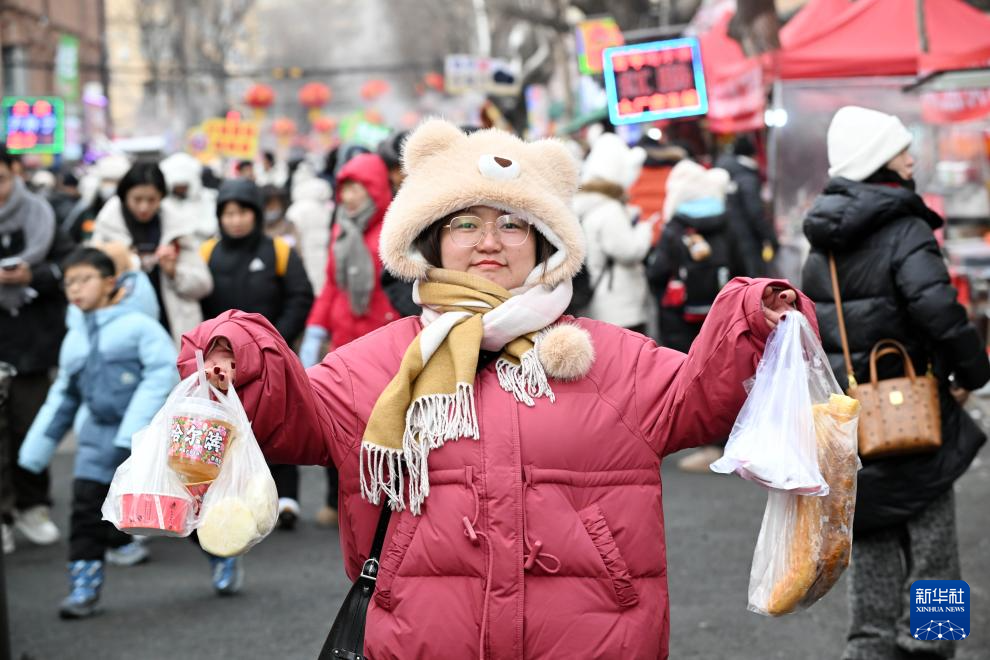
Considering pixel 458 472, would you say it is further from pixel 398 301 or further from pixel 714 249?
pixel 714 249

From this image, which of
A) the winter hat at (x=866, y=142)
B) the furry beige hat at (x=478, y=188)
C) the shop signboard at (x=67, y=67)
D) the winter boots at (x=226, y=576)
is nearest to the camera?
the furry beige hat at (x=478, y=188)

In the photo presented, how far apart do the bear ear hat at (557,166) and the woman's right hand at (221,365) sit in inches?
37.3

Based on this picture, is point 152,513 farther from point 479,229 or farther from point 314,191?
point 314,191

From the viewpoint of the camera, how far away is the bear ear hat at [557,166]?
3.55 metres

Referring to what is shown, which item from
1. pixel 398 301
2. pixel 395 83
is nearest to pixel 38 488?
pixel 398 301

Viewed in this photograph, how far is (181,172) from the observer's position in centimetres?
1002

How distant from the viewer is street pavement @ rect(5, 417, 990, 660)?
605 cm

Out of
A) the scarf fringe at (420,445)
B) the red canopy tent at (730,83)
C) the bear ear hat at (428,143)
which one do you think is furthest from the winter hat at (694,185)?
the scarf fringe at (420,445)

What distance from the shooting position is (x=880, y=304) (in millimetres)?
4996

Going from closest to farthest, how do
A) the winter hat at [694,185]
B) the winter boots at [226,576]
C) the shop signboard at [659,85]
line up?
1. the winter boots at [226,576]
2. the winter hat at [694,185]
3. the shop signboard at [659,85]

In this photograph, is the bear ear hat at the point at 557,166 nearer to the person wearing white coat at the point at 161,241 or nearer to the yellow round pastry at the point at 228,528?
the yellow round pastry at the point at 228,528

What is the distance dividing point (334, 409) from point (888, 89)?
9240 millimetres

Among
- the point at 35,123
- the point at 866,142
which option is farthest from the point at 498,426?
the point at 35,123

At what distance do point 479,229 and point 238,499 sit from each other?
91 centimetres
